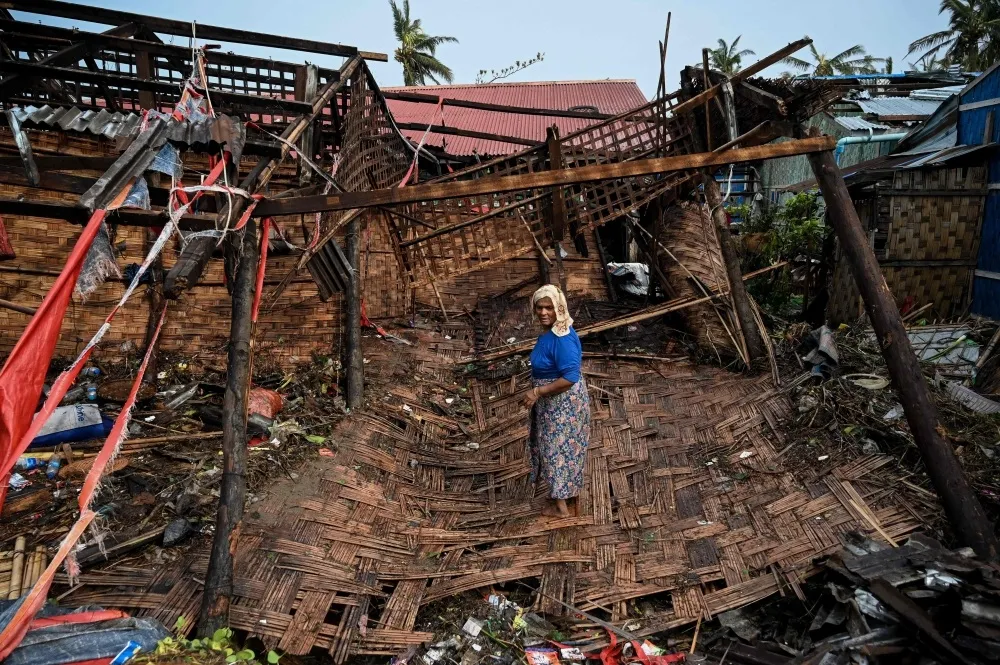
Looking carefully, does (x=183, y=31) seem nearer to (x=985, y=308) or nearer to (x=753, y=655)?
(x=753, y=655)

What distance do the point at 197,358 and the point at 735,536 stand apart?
542 centimetres

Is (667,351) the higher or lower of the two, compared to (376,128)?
lower

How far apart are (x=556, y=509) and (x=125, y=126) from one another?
364 cm

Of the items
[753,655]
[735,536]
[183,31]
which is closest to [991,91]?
[735,536]

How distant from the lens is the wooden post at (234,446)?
3.08 meters

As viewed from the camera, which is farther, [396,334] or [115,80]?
[396,334]

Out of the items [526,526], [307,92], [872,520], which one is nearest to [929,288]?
[872,520]

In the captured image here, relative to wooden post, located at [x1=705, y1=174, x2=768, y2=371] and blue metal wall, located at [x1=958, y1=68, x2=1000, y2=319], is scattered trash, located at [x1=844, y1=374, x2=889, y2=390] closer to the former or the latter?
wooden post, located at [x1=705, y1=174, x2=768, y2=371]

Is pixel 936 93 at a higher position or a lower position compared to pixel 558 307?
higher

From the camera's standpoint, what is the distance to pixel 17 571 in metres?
3.44

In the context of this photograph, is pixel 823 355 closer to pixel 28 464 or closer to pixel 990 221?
pixel 990 221

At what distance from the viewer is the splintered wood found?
3.41 m

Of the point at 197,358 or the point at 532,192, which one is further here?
the point at 532,192

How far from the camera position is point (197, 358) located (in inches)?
250
